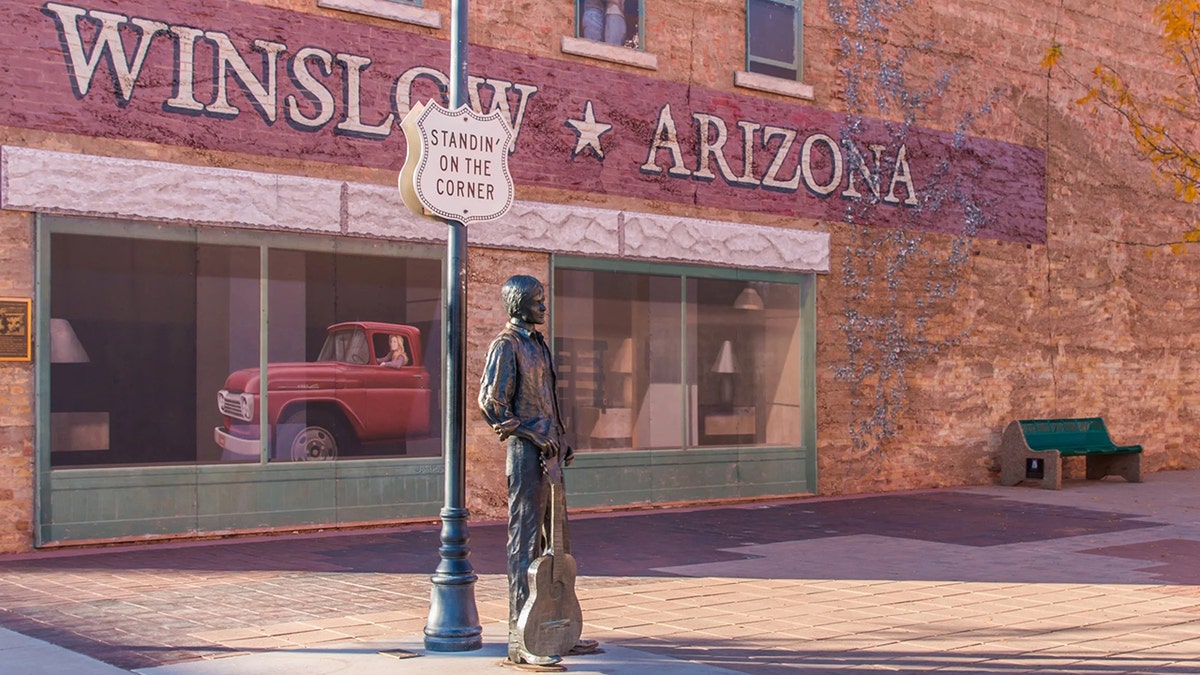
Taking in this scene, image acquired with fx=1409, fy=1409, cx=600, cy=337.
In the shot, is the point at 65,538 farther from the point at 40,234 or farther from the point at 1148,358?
the point at 1148,358

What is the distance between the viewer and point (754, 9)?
1730 centimetres

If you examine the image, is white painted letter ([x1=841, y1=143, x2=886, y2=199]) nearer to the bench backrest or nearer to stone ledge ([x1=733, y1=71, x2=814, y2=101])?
stone ledge ([x1=733, y1=71, x2=814, y2=101])

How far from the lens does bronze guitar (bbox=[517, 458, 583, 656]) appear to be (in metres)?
7.26

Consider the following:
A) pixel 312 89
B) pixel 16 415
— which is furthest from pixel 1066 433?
pixel 16 415

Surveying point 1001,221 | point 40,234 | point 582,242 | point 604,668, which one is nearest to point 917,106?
point 1001,221

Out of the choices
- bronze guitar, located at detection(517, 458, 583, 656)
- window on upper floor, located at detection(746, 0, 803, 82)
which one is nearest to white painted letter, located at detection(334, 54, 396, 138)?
window on upper floor, located at detection(746, 0, 803, 82)

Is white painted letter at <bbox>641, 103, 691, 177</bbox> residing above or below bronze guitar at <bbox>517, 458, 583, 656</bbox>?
above

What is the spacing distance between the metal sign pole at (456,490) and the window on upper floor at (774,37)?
9.54 meters

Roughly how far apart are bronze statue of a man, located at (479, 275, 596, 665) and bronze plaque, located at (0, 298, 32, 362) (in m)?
5.96

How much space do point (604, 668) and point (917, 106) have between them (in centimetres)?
1362

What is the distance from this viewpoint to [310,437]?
13.6 metres

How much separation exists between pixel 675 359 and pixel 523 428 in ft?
30.1

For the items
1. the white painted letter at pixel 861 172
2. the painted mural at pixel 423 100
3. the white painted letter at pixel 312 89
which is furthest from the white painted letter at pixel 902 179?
the white painted letter at pixel 312 89

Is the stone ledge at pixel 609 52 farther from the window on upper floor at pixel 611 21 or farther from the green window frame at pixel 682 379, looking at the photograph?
the green window frame at pixel 682 379
